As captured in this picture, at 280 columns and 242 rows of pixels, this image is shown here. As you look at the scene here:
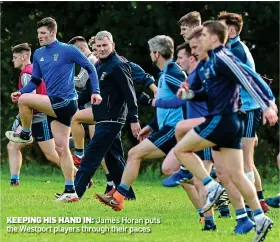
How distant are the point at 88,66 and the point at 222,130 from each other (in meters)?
3.78

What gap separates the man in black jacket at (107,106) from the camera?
13469 mm

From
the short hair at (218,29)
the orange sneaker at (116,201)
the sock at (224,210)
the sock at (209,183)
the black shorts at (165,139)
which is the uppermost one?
the short hair at (218,29)

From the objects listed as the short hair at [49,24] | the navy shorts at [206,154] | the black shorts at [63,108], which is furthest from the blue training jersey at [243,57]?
the short hair at [49,24]

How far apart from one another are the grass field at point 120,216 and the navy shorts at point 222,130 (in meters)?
0.92

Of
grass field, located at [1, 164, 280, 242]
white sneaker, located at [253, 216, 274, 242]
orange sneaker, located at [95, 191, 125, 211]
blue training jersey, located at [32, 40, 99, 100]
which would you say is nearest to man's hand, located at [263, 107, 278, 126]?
white sneaker, located at [253, 216, 274, 242]

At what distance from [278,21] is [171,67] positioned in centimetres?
1097

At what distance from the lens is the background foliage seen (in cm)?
2220

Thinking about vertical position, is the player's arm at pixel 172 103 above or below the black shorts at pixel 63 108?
above

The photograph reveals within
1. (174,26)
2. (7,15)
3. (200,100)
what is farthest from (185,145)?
(7,15)

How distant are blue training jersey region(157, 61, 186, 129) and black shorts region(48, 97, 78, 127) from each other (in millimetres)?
1933

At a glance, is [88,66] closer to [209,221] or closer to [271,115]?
[209,221]

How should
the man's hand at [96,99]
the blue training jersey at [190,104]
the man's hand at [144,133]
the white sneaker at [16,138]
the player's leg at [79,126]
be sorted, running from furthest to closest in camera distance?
the player's leg at [79,126], the white sneaker at [16,138], the man's hand at [96,99], the man's hand at [144,133], the blue training jersey at [190,104]

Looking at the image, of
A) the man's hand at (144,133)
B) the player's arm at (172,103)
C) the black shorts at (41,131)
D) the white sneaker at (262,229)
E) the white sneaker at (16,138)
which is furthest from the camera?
the black shorts at (41,131)

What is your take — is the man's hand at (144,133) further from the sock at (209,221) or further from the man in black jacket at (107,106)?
the sock at (209,221)
